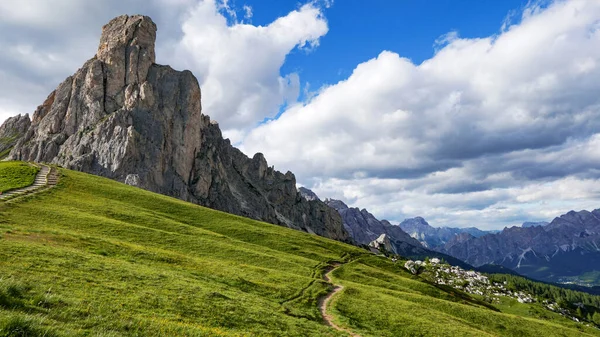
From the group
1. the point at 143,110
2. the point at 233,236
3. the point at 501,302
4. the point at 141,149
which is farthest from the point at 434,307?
the point at 143,110

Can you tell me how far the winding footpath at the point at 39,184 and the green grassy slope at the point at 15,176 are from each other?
3.41 ft

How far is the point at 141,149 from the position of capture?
186 metres

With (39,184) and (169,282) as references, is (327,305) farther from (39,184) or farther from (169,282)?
(39,184)

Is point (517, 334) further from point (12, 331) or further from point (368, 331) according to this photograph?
point (12, 331)

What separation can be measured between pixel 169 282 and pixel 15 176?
65.6 metres

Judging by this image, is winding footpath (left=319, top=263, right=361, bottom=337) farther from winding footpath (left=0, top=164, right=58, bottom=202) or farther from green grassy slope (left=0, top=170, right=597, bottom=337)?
winding footpath (left=0, top=164, right=58, bottom=202)

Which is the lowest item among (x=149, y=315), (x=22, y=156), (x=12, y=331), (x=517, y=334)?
(x=517, y=334)

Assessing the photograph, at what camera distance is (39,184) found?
2729 inches

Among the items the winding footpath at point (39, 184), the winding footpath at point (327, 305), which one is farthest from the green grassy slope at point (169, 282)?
the winding footpath at point (39, 184)

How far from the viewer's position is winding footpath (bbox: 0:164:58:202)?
56091 millimetres

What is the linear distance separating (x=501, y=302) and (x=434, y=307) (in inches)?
5591

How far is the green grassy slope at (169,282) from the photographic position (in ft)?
60.3

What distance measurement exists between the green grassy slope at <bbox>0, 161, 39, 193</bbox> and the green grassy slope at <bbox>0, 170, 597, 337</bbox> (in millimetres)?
6022

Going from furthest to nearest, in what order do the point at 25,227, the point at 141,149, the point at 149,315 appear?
the point at 141,149 → the point at 25,227 → the point at 149,315
